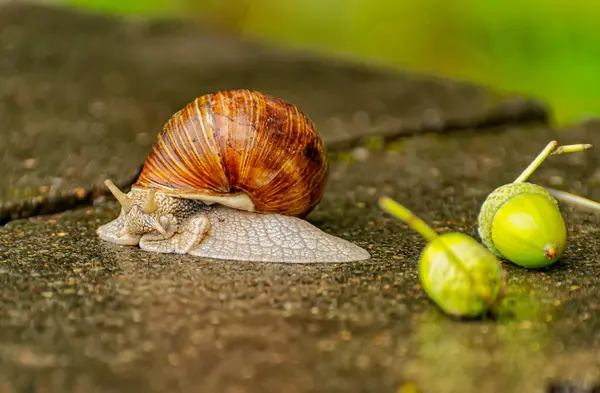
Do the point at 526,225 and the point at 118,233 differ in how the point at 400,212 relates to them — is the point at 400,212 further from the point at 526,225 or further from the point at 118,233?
the point at 118,233

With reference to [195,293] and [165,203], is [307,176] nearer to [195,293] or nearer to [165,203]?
[165,203]

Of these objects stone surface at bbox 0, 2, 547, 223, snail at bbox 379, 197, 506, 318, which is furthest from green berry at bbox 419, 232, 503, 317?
stone surface at bbox 0, 2, 547, 223

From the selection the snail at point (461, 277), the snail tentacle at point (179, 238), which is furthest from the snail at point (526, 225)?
the snail tentacle at point (179, 238)

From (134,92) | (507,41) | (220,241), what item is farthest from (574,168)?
(507,41)

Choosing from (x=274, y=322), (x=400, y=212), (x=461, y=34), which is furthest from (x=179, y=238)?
(x=461, y=34)

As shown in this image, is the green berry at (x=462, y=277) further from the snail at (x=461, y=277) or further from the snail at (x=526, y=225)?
the snail at (x=526, y=225)

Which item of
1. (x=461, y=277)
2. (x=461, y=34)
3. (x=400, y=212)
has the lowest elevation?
(x=461, y=34)
